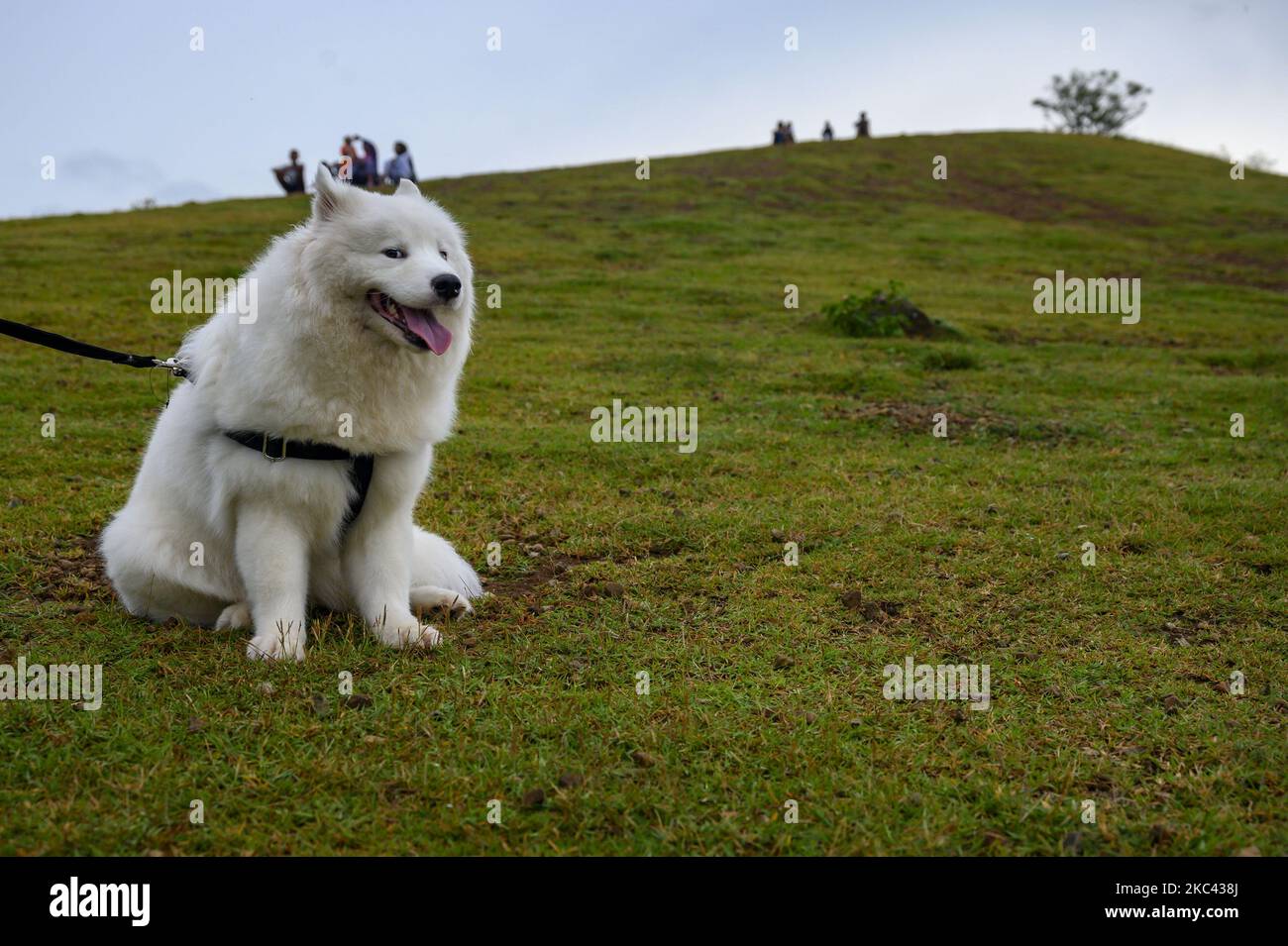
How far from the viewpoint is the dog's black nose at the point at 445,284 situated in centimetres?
426

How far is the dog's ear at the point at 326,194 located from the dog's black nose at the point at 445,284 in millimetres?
574

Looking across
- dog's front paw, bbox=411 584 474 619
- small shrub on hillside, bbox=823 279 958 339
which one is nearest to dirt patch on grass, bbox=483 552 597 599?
dog's front paw, bbox=411 584 474 619

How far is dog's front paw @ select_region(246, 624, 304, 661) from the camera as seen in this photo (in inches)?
178

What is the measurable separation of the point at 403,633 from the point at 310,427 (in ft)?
3.59

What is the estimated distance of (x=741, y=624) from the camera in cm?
538

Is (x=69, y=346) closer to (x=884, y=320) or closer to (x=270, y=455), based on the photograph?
(x=270, y=455)

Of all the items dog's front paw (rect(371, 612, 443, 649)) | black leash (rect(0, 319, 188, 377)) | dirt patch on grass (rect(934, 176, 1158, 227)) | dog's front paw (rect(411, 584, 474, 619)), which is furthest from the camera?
dirt patch on grass (rect(934, 176, 1158, 227))

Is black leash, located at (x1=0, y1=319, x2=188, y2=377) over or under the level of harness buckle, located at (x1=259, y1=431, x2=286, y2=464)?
over

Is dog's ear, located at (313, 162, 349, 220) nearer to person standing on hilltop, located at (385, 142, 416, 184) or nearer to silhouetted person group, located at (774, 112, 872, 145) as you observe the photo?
person standing on hilltop, located at (385, 142, 416, 184)

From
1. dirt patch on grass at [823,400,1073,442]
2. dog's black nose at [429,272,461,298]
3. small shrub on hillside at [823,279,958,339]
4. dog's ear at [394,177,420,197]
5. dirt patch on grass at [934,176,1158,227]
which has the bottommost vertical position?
dirt patch on grass at [823,400,1073,442]

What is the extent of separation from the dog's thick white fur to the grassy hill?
0.31m
